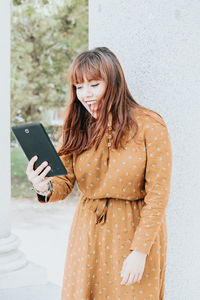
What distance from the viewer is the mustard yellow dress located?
5.52ft

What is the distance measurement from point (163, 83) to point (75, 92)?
48 cm

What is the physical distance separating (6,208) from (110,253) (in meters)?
2.35

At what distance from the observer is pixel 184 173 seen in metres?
2.10

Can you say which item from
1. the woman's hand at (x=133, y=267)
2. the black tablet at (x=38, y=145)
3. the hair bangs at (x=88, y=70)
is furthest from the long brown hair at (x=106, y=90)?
the woman's hand at (x=133, y=267)

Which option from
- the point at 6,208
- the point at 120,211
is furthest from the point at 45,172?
the point at 6,208

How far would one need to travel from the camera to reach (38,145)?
1.74 meters

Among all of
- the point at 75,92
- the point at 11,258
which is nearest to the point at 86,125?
the point at 75,92

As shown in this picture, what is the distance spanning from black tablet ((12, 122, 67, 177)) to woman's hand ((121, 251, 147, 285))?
46 cm

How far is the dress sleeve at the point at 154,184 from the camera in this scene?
5.49 ft

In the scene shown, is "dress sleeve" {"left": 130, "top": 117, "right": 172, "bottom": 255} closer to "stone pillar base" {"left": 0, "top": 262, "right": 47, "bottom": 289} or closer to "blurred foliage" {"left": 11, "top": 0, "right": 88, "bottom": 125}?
"stone pillar base" {"left": 0, "top": 262, "right": 47, "bottom": 289}

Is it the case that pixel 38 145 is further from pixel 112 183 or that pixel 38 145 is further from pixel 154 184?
pixel 154 184

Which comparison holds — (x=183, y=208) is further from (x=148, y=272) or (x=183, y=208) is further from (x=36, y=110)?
(x=36, y=110)

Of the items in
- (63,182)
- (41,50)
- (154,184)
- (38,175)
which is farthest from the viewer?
(41,50)

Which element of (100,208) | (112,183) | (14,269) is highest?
(112,183)
